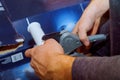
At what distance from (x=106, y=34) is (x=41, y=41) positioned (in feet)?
0.65

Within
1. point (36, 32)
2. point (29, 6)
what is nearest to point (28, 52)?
point (36, 32)

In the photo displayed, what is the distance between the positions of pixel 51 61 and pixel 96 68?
4.6 inches

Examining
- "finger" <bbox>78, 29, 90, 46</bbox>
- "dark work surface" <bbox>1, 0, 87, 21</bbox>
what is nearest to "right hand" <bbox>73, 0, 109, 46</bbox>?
"finger" <bbox>78, 29, 90, 46</bbox>

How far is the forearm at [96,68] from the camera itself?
18.7 inches

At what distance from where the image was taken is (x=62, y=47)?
2.00 ft

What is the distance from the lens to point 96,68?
19.7 inches

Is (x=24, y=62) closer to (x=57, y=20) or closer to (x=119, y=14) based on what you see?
(x=57, y=20)

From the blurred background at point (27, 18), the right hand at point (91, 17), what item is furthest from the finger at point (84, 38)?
the blurred background at point (27, 18)

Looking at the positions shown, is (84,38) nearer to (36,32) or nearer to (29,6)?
(36,32)

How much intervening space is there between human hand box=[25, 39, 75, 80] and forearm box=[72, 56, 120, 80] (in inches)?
0.7

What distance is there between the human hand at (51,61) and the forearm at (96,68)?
0.02 meters

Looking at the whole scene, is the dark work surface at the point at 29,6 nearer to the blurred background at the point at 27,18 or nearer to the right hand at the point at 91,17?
the blurred background at the point at 27,18

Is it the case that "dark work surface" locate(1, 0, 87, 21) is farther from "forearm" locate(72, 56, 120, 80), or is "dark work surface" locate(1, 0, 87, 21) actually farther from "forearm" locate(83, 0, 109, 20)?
"forearm" locate(72, 56, 120, 80)

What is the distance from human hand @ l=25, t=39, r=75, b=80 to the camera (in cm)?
54
